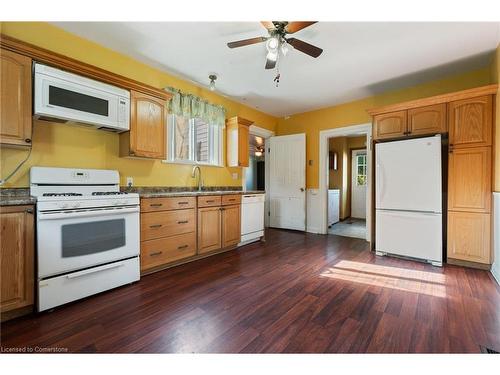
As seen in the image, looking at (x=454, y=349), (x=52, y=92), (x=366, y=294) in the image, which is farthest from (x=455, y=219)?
(x=52, y=92)

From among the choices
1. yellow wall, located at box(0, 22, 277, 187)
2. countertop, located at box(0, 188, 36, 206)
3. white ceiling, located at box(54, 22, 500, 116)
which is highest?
white ceiling, located at box(54, 22, 500, 116)

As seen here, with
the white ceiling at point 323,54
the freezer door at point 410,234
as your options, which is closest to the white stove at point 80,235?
the white ceiling at point 323,54

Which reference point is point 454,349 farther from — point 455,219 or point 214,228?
point 214,228

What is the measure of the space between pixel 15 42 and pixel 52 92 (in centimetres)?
39

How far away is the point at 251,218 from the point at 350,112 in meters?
2.75

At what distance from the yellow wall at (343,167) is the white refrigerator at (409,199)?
3120 mm

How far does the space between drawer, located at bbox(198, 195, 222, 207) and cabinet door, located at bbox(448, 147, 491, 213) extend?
3.03 meters

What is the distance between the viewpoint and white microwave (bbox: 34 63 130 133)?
1.96 metres

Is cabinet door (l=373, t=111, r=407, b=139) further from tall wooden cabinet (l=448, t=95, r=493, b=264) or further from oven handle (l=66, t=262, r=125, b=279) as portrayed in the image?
oven handle (l=66, t=262, r=125, b=279)

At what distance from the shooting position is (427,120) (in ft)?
9.87

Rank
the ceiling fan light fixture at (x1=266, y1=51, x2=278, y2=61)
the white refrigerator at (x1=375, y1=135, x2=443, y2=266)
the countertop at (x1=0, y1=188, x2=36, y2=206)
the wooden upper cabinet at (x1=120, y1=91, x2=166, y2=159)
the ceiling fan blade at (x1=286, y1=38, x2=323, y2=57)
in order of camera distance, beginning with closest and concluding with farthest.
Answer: the countertop at (x1=0, y1=188, x2=36, y2=206), the ceiling fan blade at (x1=286, y1=38, x2=323, y2=57), the ceiling fan light fixture at (x1=266, y1=51, x2=278, y2=61), the wooden upper cabinet at (x1=120, y1=91, x2=166, y2=159), the white refrigerator at (x1=375, y1=135, x2=443, y2=266)

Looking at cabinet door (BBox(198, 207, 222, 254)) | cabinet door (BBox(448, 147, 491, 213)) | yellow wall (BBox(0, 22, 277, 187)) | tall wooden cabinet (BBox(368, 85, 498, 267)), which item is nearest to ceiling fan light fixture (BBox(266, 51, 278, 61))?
yellow wall (BBox(0, 22, 277, 187))

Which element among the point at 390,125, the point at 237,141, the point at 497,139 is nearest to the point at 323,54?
the point at 390,125

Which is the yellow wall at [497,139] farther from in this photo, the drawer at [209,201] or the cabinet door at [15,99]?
the cabinet door at [15,99]
